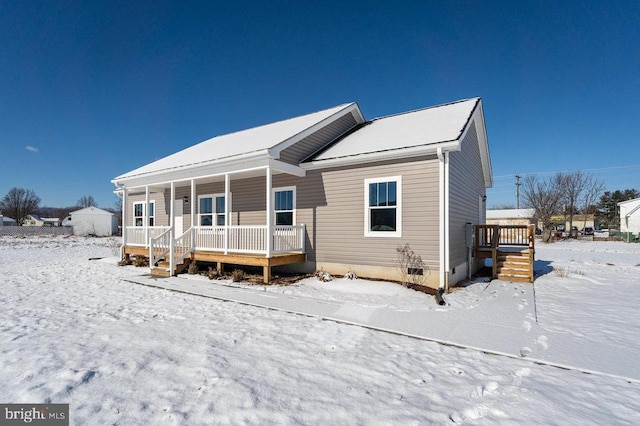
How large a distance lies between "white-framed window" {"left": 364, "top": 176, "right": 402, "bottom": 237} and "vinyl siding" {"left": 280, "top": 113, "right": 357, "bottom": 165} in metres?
2.55

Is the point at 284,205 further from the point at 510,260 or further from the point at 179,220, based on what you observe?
the point at 510,260

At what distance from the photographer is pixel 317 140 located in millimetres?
11195

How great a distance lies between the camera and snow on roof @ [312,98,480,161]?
870 centimetres

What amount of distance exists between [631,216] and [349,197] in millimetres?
47791

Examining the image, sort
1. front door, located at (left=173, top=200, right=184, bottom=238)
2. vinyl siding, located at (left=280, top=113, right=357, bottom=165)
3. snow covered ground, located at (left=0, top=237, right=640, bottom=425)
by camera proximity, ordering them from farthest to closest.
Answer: front door, located at (left=173, top=200, right=184, bottom=238) → vinyl siding, located at (left=280, top=113, right=357, bottom=165) → snow covered ground, located at (left=0, top=237, right=640, bottom=425)

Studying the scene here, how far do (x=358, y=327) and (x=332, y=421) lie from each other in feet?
8.71

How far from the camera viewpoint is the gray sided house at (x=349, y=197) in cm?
843

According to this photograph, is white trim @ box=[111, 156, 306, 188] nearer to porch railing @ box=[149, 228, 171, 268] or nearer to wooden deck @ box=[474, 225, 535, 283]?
porch railing @ box=[149, 228, 171, 268]

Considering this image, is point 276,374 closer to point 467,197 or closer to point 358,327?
point 358,327

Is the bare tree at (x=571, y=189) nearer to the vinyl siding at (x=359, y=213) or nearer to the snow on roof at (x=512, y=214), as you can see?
the snow on roof at (x=512, y=214)

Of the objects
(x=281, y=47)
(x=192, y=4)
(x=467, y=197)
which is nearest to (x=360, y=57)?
(x=281, y=47)

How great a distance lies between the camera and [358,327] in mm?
5340

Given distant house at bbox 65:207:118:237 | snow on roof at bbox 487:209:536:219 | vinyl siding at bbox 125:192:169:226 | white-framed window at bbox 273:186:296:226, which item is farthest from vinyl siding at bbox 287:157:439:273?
distant house at bbox 65:207:118:237

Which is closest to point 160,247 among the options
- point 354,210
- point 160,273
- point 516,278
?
point 160,273
